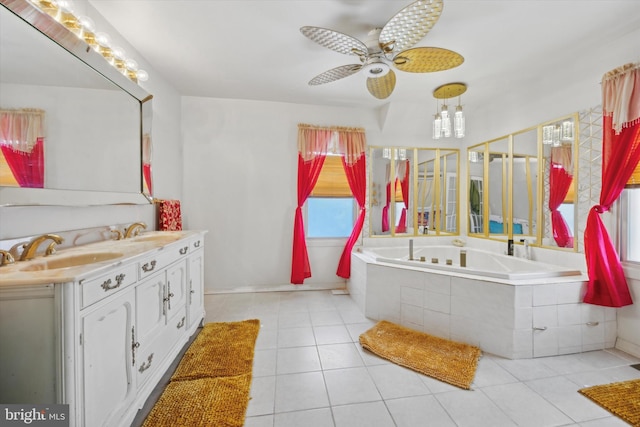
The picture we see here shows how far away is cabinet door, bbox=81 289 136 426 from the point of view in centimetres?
100

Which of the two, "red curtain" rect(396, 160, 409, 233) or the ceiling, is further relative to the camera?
"red curtain" rect(396, 160, 409, 233)

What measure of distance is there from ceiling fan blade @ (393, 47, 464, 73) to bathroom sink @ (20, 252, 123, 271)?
7.01ft

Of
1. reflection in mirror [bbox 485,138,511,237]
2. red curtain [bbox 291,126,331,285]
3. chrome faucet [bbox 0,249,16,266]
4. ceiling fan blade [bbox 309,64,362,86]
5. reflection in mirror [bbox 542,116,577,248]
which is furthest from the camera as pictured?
red curtain [bbox 291,126,331,285]

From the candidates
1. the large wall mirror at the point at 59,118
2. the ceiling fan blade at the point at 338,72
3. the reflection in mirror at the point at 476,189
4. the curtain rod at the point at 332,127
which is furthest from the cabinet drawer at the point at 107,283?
the reflection in mirror at the point at 476,189

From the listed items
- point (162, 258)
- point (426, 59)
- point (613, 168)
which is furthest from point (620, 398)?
point (162, 258)

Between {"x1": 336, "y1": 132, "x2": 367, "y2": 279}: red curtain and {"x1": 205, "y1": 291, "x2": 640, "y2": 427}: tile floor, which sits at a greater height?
{"x1": 336, "y1": 132, "x2": 367, "y2": 279}: red curtain

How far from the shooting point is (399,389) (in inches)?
64.0

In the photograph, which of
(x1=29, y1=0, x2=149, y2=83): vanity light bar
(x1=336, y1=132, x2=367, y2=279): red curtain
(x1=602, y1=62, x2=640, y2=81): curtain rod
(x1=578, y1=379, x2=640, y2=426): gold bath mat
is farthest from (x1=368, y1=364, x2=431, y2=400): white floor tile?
(x1=29, y1=0, x2=149, y2=83): vanity light bar

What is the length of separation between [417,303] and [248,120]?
2.89 metres

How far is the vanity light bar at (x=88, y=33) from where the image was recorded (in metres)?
1.36

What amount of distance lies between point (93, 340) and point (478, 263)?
3.64 metres

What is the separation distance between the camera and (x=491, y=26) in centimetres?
187

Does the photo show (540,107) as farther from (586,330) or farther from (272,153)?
(272,153)

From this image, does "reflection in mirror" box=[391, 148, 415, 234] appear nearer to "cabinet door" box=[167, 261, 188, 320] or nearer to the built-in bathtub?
the built-in bathtub
